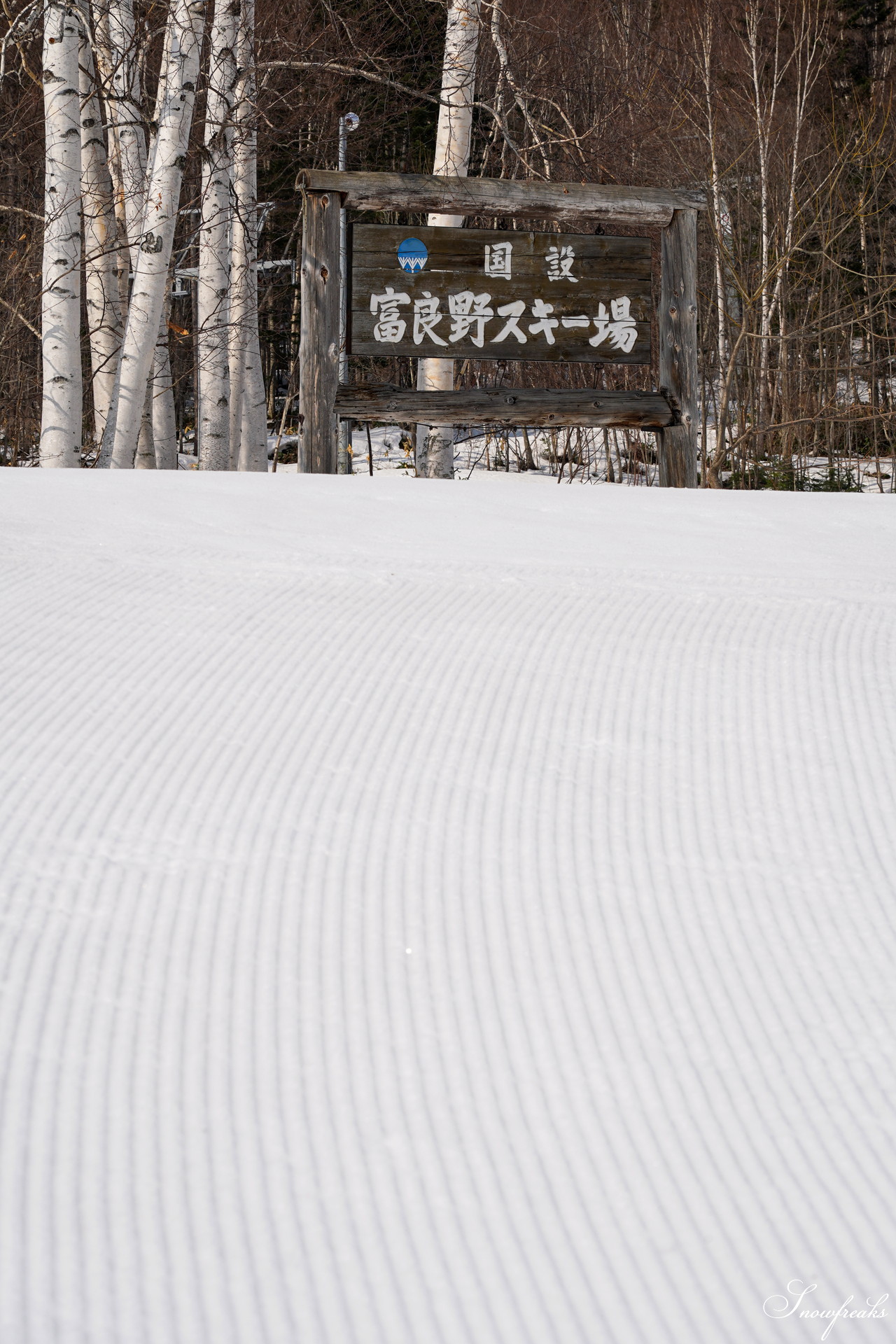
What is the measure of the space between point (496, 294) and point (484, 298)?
4 cm

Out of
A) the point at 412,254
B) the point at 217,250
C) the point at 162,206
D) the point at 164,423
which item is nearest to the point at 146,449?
the point at 164,423

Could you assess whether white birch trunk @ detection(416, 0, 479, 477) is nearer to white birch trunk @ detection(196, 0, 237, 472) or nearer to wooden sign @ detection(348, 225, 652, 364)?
wooden sign @ detection(348, 225, 652, 364)

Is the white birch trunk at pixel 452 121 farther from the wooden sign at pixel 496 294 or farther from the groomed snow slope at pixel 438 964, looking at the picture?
the groomed snow slope at pixel 438 964

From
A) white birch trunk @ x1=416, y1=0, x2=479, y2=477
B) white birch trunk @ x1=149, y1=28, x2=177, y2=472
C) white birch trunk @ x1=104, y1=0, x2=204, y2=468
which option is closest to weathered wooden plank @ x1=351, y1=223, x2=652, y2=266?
white birch trunk @ x1=416, y1=0, x2=479, y2=477

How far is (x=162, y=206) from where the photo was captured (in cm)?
382

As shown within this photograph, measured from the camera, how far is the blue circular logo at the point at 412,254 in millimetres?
3303

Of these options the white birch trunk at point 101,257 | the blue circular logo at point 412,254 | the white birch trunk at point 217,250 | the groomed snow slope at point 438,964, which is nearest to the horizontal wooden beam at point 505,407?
the blue circular logo at point 412,254

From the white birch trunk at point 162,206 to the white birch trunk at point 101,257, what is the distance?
2.03ft

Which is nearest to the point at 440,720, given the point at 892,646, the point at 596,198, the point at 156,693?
the point at 156,693

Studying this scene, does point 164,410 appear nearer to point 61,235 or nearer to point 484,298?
point 61,235

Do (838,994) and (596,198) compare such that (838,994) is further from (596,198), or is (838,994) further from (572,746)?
(596,198)

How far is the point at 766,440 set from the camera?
840 cm

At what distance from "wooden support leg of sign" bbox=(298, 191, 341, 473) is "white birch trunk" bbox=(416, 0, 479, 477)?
2.56 ft

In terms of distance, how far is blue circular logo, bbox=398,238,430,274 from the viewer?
130 inches
